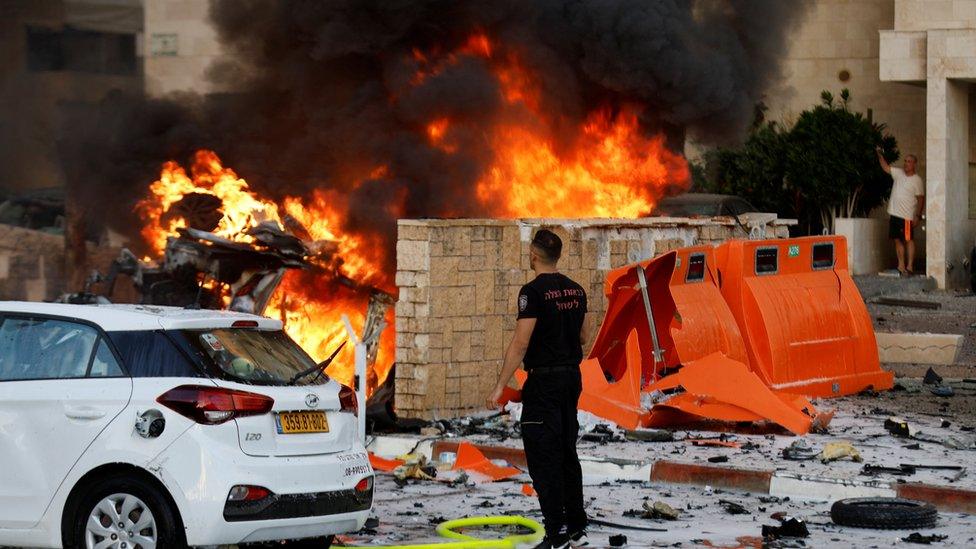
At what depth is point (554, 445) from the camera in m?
8.23

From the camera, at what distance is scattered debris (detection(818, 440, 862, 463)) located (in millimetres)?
10805

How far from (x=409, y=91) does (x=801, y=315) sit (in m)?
4.84

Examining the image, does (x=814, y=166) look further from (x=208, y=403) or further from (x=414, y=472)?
(x=208, y=403)

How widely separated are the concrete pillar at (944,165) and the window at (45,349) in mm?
18835

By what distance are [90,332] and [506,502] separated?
3.25m

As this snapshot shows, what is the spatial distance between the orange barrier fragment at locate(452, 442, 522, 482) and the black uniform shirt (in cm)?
263

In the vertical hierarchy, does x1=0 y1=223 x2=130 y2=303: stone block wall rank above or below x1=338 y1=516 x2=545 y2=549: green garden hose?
above

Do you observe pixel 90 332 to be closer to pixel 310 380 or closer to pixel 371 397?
pixel 310 380

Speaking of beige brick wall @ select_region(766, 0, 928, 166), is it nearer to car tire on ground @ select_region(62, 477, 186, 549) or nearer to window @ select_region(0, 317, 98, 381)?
window @ select_region(0, 317, 98, 381)

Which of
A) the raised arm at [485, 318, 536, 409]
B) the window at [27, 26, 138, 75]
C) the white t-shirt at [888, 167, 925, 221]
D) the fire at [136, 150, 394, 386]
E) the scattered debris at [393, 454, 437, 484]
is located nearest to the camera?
the raised arm at [485, 318, 536, 409]

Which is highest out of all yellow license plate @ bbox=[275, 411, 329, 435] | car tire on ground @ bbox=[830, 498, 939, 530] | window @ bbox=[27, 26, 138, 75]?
window @ bbox=[27, 26, 138, 75]

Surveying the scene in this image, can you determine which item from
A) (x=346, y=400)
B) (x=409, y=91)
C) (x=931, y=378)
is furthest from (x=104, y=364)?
(x=931, y=378)

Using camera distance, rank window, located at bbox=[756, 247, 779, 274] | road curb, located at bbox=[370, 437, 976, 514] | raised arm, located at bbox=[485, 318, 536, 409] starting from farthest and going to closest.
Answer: window, located at bbox=[756, 247, 779, 274]
road curb, located at bbox=[370, 437, 976, 514]
raised arm, located at bbox=[485, 318, 536, 409]

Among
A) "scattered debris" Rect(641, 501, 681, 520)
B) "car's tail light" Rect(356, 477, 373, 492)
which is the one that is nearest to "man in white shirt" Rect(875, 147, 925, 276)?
"scattered debris" Rect(641, 501, 681, 520)
